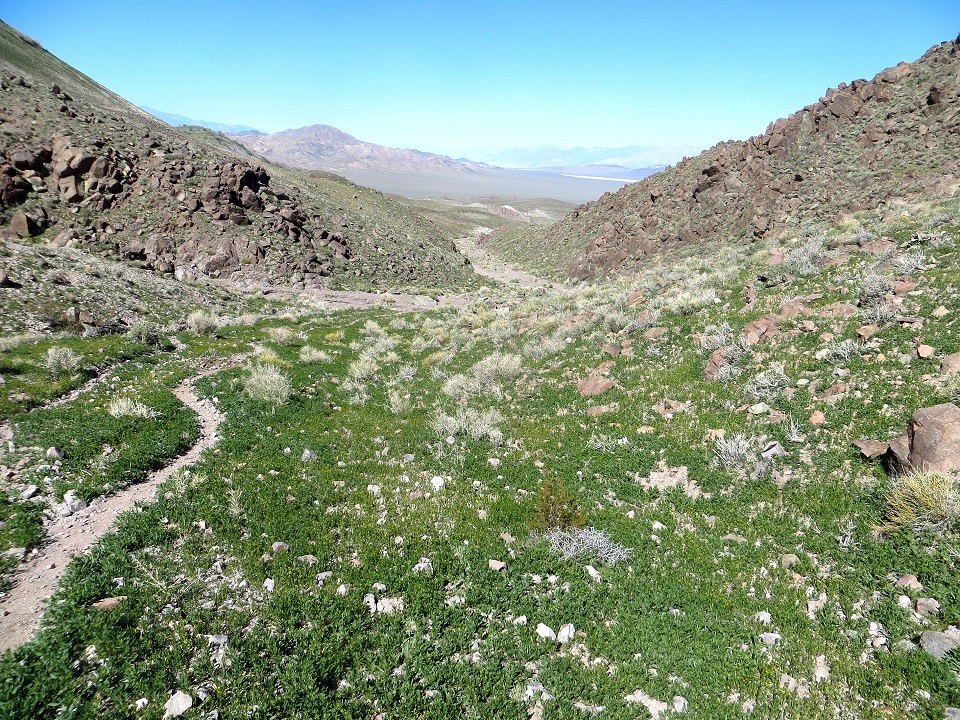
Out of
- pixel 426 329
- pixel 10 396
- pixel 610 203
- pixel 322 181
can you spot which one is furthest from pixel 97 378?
pixel 322 181

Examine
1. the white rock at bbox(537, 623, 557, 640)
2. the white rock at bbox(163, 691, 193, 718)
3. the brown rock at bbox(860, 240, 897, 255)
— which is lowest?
the white rock at bbox(163, 691, 193, 718)

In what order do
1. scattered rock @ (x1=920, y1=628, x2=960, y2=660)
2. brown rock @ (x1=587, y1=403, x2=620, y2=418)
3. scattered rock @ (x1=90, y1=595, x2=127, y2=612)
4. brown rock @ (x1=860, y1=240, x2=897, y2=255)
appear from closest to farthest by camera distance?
scattered rock @ (x1=920, y1=628, x2=960, y2=660)
scattered rock @ (x1=90, y1=595, x2=127, y2=612)
brown rock @ (x1=587, y1=403, x2=620, y2=418)
brown rock @ (x1=860, y1=240, x2=897, y2=255)

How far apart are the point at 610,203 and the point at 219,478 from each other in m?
75.7

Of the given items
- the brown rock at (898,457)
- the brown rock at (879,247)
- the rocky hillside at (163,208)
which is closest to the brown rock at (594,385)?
the brown rock at (898,457)

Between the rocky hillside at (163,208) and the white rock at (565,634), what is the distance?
43110 millimetres

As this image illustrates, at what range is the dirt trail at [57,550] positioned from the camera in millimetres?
5852

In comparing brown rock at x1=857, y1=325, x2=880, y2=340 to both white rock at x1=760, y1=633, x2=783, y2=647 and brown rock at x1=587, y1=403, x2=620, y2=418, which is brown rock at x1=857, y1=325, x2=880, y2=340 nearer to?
brown rock at x1=587, y1=403, x2=620, y2=418

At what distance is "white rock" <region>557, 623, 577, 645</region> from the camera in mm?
6301

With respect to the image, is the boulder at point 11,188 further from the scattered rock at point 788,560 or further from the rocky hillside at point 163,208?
the scattered rock at point 788,560

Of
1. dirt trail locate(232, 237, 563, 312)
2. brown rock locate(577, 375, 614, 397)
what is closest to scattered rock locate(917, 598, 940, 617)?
brown rock locate(577, 375, 614, 397)

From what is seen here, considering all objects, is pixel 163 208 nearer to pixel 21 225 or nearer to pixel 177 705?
pixel 21 225

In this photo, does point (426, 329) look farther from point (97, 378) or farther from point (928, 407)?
point (928, 407)

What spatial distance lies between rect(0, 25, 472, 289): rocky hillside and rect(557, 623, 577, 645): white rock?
4311 centimetres

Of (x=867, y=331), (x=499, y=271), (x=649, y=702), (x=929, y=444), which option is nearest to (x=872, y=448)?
(x=929, y=444)
